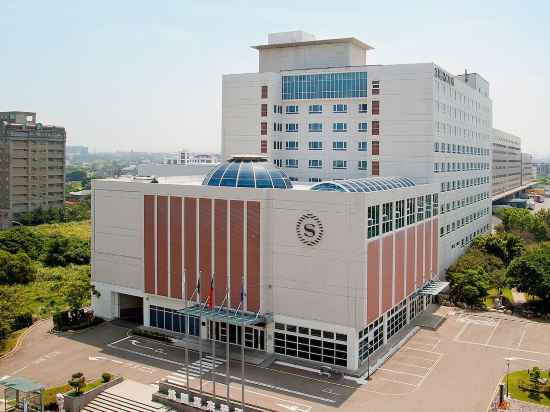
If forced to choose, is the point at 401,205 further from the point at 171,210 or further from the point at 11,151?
the point at 11,151

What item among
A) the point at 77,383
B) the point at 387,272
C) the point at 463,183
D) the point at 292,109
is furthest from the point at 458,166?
the point at 77,383

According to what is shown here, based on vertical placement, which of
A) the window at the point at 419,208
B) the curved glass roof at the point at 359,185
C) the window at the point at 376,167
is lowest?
the window at the point at 419,208

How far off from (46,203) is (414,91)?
102462 millimetres

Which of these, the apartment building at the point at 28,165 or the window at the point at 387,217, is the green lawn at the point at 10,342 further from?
the apartment building at the point at 28,165

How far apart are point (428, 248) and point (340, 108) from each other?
1714cm

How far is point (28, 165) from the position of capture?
127500mm

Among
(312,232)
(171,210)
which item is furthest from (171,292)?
(312,232)

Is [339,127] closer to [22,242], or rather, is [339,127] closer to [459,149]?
[459,149]

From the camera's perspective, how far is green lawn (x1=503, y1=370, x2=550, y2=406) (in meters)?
34.7

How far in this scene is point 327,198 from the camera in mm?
39250

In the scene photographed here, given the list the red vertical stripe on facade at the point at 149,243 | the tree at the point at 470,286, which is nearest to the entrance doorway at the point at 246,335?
the red vertical stripe on facade at the point at 149,243

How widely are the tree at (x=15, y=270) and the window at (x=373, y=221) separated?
4821 cm

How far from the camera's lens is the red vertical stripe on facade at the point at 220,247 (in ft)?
141

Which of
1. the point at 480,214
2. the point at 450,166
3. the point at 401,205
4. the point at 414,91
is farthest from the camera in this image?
the point at 480,214
